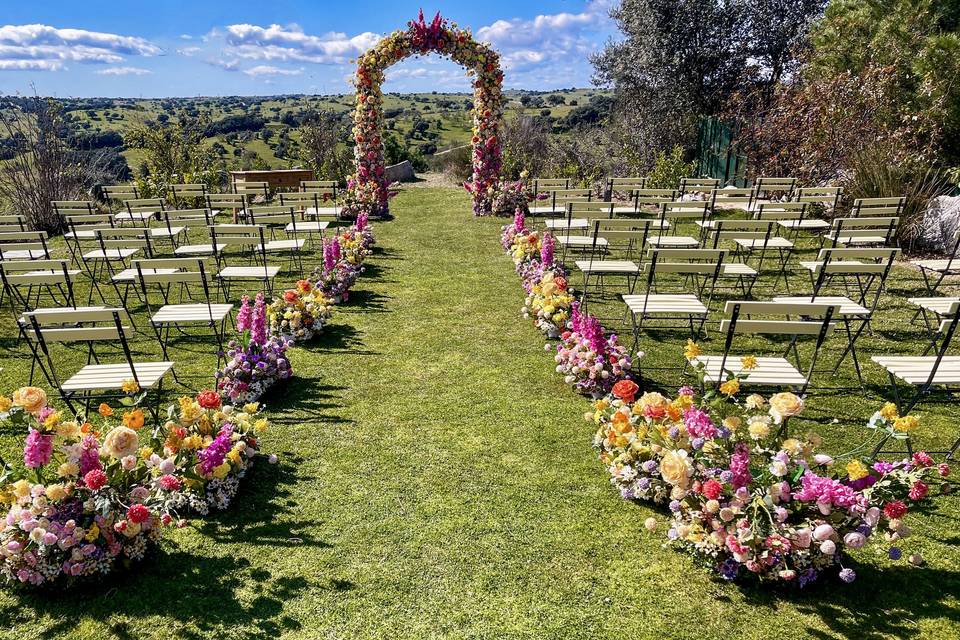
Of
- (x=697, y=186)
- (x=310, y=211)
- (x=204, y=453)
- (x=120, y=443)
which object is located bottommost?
(x=204, y=453)

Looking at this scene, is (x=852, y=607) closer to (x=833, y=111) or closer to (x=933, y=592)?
(x=933, y=592)

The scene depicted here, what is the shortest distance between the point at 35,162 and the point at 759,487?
15.3 m

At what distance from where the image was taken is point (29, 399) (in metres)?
2.72

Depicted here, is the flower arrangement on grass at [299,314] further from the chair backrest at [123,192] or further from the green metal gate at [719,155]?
the green metal gate at [719,155]

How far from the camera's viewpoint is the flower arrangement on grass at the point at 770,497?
2.59 meters

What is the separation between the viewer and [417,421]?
4.39 m

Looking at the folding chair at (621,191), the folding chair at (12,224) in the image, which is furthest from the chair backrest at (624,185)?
the folding chair at (12,224)

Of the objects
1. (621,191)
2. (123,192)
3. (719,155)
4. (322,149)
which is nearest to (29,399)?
(123,192)

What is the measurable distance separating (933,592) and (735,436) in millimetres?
1186

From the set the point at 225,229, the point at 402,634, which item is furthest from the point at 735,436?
the point at 225,229

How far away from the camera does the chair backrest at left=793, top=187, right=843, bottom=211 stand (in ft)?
29.3

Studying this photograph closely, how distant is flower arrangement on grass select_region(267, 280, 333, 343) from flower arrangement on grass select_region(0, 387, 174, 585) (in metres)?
2.84

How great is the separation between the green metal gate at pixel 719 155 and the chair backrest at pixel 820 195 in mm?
5324

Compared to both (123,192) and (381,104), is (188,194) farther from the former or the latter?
(381,104)
